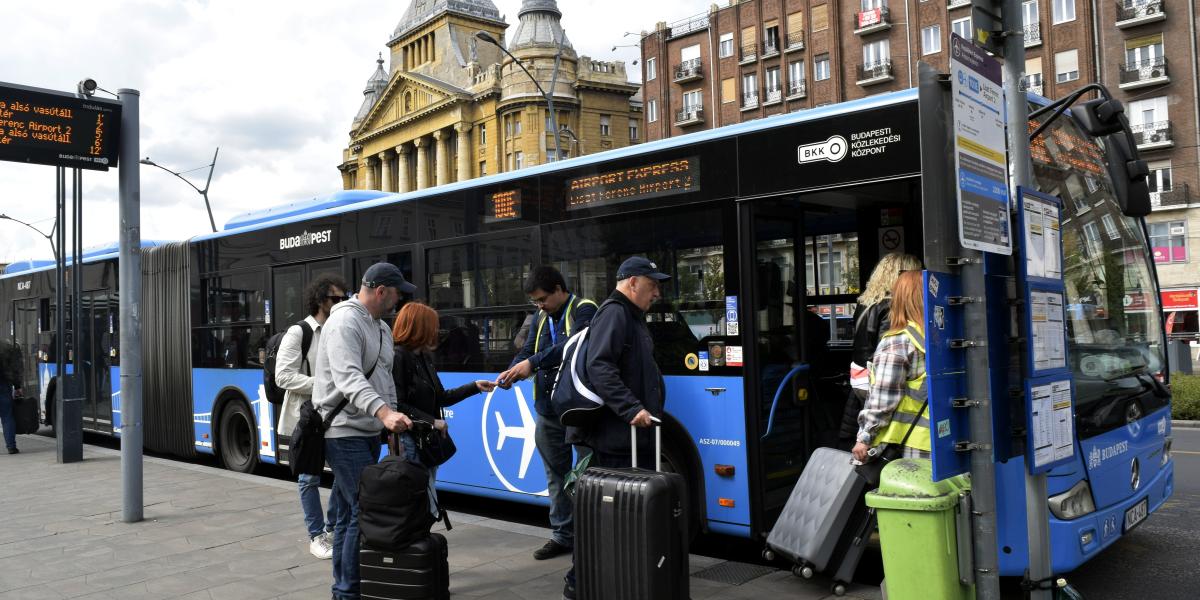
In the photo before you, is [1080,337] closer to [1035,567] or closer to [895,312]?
[895,312]

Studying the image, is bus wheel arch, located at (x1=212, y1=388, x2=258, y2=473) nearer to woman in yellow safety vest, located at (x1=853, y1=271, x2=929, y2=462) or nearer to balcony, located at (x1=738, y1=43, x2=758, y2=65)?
woman in yellow safety vest, located at (x1=853, y1=271, x2=929, y2=462)

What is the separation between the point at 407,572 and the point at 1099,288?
418cm

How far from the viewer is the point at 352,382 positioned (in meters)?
4.79

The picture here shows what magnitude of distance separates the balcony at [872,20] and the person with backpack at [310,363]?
45051 millimetres

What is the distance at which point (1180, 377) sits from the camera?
49.6 feet

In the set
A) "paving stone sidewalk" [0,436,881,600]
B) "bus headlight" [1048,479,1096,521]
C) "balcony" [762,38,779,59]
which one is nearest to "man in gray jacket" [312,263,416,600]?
"paving stone sidewalk" [0,436,881,600]

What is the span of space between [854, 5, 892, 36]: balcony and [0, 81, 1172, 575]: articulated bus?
42.8 meters

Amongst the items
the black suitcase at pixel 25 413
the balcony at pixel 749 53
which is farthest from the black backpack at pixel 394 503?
the balcony at pixel 749 53

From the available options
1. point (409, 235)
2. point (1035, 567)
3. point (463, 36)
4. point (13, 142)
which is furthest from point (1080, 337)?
point (463, 36)

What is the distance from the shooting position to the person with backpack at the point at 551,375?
591 cm

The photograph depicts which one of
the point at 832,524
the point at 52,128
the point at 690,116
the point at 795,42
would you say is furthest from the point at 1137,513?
the point at 690,116

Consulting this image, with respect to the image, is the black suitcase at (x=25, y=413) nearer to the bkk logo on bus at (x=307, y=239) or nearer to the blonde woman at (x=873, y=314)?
the bkk logo on bus at (x=307, y=239)

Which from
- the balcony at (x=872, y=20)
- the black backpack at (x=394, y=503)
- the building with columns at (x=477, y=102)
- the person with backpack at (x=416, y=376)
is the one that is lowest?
the black backpack at (x=394, y=503)

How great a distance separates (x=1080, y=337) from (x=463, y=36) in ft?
280
